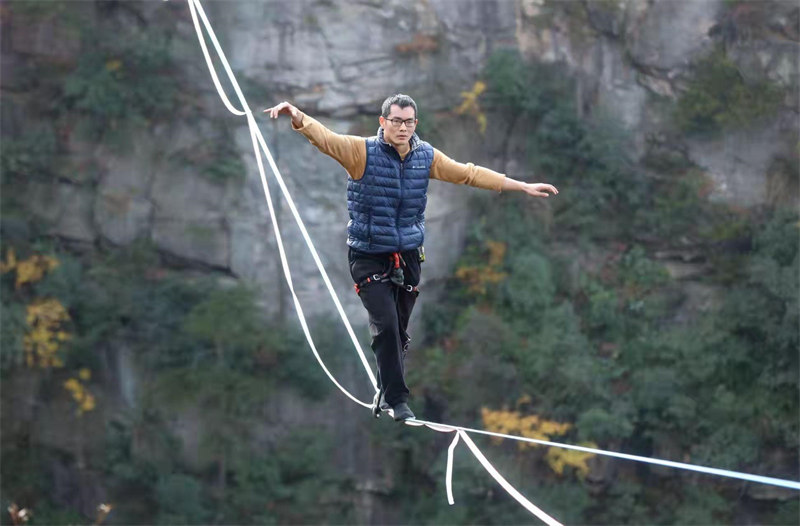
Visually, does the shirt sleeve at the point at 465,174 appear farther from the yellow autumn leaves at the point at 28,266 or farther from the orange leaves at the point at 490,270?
the yellow autumn leaves at the point at 28,266

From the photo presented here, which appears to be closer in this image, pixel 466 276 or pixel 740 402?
pixel 740 402

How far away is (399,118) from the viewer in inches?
196

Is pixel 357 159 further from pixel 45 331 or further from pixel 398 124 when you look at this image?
pixel 45 331

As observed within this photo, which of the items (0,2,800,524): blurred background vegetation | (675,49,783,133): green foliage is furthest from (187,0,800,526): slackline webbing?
(675,49,783,133): green foliage

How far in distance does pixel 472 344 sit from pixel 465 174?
421 inches

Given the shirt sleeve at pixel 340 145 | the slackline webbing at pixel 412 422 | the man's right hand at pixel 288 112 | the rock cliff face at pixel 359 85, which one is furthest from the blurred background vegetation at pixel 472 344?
the man's right hand at pixel 288 112

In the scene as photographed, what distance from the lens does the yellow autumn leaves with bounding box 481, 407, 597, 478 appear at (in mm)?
15297

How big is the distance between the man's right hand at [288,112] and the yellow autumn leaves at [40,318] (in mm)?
12426

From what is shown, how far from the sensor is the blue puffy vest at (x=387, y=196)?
5.12 m

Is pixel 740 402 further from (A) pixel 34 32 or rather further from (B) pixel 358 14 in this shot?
(A) pixel 34 32

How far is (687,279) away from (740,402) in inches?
73.6

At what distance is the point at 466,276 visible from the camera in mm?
16500

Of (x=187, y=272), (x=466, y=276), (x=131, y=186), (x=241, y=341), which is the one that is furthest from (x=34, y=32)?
(x=466, y=276)

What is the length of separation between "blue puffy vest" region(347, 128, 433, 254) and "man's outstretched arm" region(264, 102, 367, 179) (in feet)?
0.12
